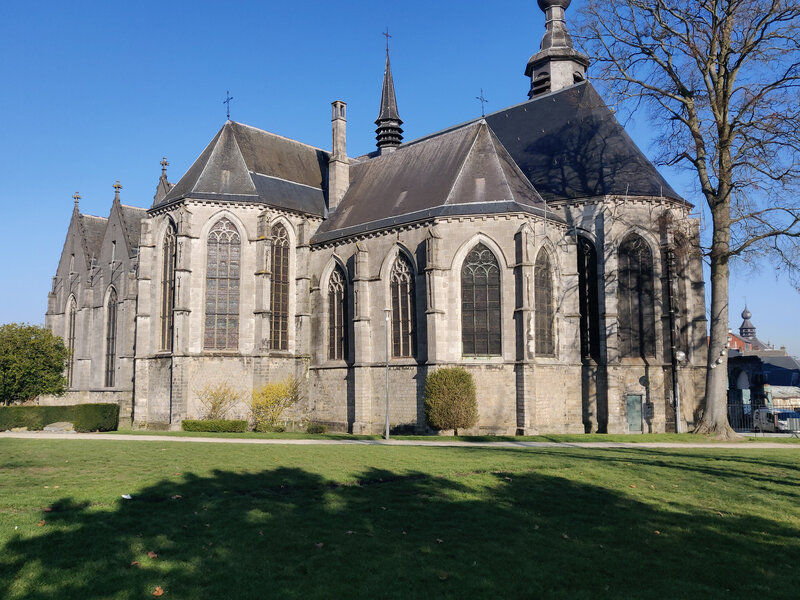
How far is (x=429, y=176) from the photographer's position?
3238 cm

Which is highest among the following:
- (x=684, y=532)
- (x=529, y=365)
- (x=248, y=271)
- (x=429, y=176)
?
(x=429, y=176)

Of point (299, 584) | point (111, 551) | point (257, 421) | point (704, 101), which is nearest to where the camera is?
point (299, 584)

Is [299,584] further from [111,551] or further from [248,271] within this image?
[248,271]

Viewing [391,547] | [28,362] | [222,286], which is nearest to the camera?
[391,547]

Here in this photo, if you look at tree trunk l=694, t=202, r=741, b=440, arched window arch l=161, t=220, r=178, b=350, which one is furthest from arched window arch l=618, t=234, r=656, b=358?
arched window arch l=161, t=220, r=178, b=350

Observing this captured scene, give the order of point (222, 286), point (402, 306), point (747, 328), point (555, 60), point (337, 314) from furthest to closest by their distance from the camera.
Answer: point (747, 328) → point (555, 60) → point (337, 314) → point (222, 286) → point (402, 306)

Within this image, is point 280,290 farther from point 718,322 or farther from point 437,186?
point 718,322

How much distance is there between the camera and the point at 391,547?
8.56 metres

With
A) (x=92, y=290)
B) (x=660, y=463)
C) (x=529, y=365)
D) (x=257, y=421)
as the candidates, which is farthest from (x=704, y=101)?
(x=92, y=290)

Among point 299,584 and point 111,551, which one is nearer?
point 299,584

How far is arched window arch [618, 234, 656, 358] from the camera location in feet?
101

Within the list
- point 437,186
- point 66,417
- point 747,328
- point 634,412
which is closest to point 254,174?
point 437,186

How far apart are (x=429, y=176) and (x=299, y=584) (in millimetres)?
26871

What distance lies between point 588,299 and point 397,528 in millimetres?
23790
